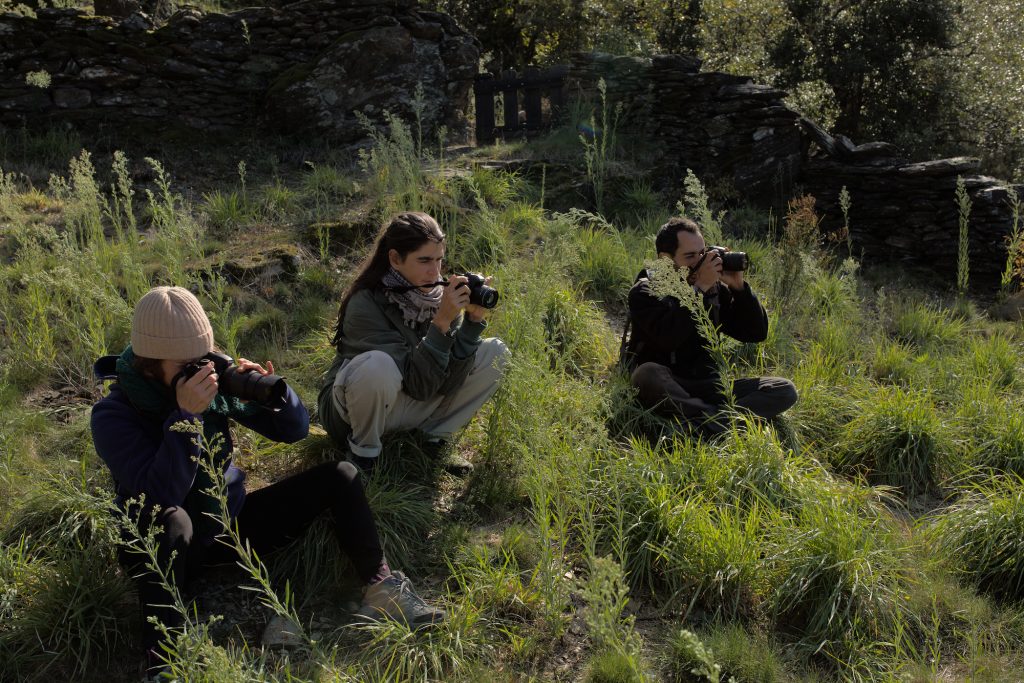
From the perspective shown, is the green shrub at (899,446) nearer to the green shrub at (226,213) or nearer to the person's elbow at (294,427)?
the person's elbow at (294,427)

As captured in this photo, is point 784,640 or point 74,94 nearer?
point 784,640

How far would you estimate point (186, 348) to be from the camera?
249 centimetres

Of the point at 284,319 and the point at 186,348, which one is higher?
the point at 186,348

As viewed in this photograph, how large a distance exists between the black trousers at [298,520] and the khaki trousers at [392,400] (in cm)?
43

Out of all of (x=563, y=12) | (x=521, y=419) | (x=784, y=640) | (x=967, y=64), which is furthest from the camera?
(x=563, y=12)

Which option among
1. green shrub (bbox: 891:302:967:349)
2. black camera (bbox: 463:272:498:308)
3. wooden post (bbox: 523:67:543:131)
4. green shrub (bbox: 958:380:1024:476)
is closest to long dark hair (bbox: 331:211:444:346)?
black camera (bbox: 463:272:498:308)

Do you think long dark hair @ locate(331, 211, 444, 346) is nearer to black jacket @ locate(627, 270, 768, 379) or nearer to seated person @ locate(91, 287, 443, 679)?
seated person @ locate(91, 287, 443, 679)

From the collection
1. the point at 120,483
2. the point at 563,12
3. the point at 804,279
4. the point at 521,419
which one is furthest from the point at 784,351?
the point at 563,12

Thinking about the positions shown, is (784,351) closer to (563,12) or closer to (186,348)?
(186,348)

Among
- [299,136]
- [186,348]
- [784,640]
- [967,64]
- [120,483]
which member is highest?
[967,64]

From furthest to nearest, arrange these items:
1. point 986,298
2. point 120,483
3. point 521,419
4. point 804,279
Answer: point 986,298 < point 804,279 < point 521,419 < point 120,483

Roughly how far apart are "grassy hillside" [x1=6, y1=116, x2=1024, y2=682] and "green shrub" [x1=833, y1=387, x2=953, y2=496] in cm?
1

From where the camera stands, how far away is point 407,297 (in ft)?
11.3

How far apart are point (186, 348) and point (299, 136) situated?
587 centimetres
